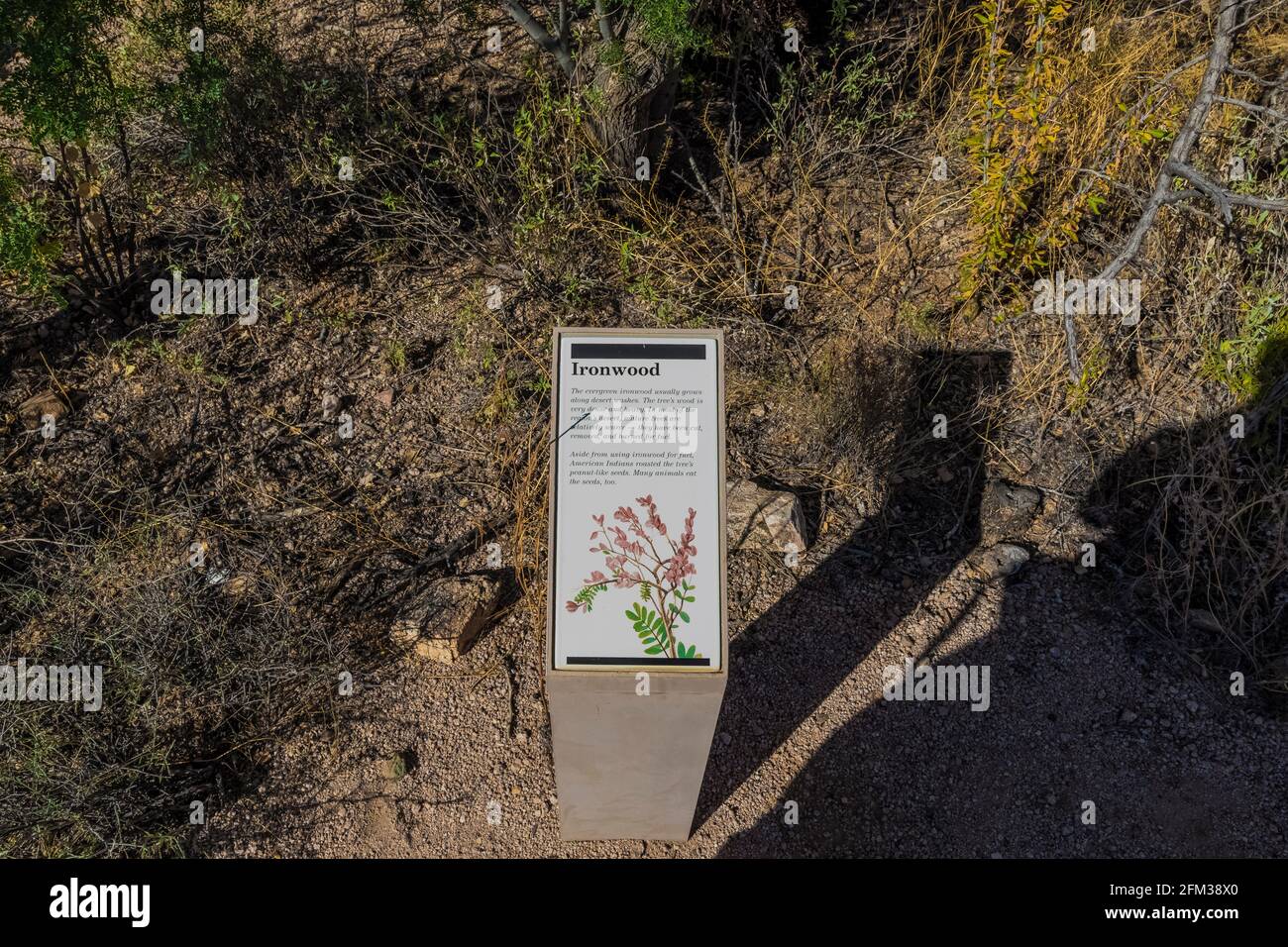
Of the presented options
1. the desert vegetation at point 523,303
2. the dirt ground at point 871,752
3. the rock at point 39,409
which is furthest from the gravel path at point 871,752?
the rock at point 39,409

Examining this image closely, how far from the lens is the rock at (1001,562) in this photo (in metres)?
3.39

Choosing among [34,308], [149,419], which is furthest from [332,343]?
[34,308]

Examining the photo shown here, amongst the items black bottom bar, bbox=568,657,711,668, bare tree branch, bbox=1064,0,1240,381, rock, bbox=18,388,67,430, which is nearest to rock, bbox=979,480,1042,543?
bare tree branch, bbox=1064,0,1240,381

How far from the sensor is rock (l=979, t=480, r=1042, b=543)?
3.47m

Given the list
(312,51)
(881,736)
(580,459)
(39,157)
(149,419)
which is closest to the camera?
(580,459)

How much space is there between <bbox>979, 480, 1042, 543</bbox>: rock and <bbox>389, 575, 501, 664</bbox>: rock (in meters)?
1.97

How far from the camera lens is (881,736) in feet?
10.0

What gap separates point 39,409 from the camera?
12.1 feet

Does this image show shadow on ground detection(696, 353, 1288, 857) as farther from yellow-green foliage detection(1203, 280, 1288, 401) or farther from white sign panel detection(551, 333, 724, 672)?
white sign panel detection(551, 333, 724, 672)

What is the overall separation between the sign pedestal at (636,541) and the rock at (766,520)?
4.29 feet

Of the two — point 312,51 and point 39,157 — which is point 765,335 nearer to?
point 312,51

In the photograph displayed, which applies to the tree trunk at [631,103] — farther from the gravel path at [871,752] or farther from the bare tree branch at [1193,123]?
the gravel path at [871,752]

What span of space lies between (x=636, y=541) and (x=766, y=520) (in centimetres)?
144

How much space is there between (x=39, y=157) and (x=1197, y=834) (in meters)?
5.66
